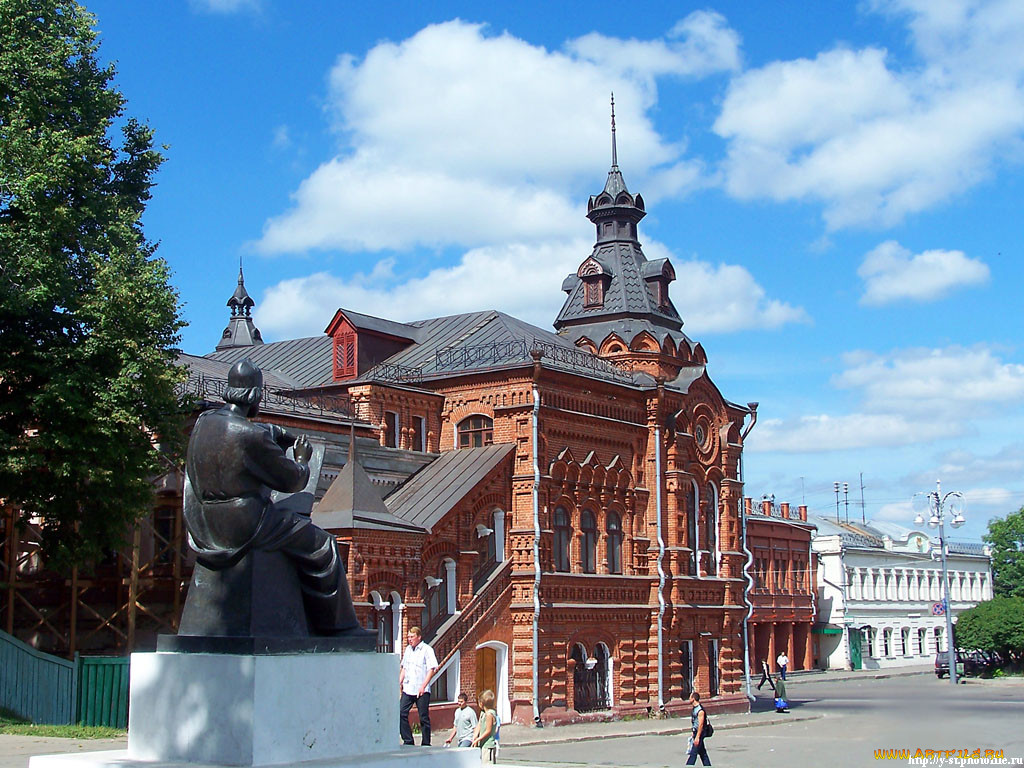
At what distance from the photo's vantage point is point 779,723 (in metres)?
32.3

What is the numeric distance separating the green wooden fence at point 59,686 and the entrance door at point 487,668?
9.80m

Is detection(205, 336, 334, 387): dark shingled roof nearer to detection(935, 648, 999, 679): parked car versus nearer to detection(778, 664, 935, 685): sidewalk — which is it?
detection(778, 664, 935, 685): sidewalk

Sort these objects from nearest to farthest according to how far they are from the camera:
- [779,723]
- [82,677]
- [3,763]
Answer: [3,763]
[82,677]
[779,723]

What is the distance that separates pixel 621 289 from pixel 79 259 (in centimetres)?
1947

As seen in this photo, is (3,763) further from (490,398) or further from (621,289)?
(621,289)

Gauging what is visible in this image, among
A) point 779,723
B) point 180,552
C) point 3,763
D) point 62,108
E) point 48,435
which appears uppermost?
point 62,108

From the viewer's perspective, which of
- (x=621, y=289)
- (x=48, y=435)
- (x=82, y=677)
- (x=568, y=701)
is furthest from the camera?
(x=621, y=289)

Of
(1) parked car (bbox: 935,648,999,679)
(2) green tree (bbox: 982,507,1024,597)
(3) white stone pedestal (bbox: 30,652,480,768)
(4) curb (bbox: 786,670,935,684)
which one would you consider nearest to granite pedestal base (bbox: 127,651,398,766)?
(3) white stone pedestal (bbox: 30,652,480,768)

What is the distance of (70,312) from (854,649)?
50.4m

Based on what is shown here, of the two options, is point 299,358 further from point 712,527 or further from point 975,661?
point 975,661

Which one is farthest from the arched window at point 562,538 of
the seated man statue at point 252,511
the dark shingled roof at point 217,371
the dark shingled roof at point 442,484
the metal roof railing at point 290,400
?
the seated man statue at point 252,511

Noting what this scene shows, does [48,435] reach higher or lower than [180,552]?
higher

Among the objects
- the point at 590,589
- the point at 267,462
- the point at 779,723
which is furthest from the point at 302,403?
the point at 267,462

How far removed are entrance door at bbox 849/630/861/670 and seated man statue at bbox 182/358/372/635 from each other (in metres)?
56.9
